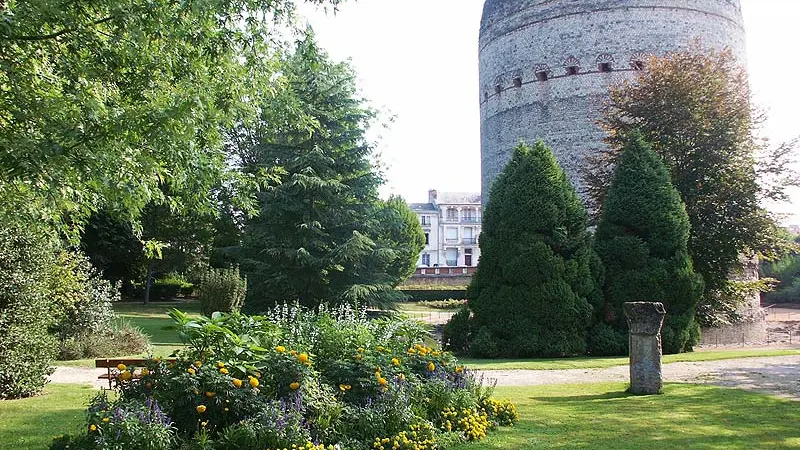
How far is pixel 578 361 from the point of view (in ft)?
50.0

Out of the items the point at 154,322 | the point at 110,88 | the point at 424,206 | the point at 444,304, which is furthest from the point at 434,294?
the point at 424,206

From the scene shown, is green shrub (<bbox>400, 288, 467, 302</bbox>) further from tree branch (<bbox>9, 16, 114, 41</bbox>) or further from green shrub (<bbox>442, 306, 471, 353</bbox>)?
tree branch (<bbox>9, 16, 114, 41</bbox>)

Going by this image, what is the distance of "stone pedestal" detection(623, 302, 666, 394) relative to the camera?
962cm

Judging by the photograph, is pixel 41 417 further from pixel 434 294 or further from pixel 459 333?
pixel 434 294

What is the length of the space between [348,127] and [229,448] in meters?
16.7

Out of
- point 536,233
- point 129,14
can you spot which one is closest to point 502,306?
point 536,233

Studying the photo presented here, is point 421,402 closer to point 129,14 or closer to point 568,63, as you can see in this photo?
point 129,14

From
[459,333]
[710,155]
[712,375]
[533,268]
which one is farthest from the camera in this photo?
[710,155]

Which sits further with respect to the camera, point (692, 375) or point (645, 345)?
point (692, 375)

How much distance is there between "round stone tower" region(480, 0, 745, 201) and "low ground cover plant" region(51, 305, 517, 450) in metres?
18.6

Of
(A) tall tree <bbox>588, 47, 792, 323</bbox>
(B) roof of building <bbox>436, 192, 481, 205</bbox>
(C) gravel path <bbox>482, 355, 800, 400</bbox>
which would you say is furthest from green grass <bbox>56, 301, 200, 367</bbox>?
(B) roof of building <bbox>436, 192, 481, 205</bbox>

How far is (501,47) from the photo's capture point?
26281 millimetres

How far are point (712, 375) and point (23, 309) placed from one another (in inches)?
451

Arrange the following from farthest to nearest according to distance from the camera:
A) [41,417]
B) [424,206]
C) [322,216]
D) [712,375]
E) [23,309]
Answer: [424,206], [322,216], [712,375], [23,309], [41,417]
